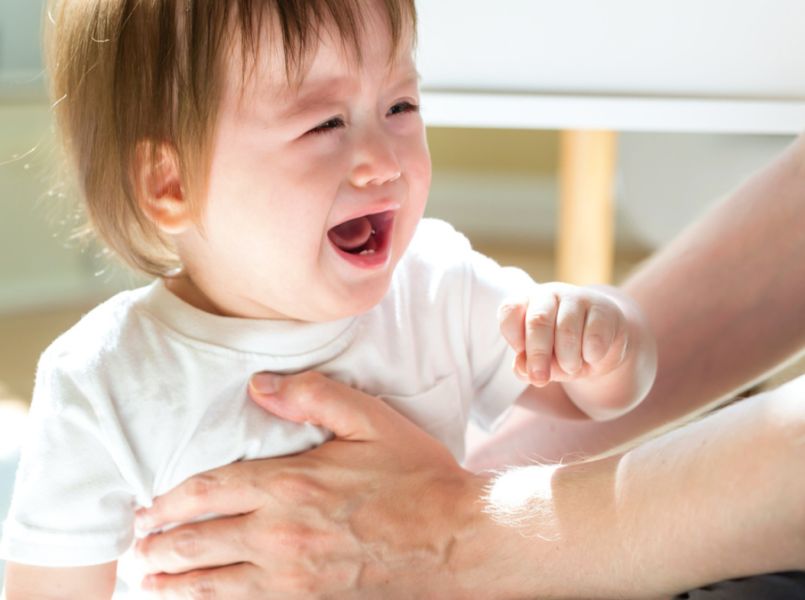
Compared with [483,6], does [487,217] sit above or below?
above

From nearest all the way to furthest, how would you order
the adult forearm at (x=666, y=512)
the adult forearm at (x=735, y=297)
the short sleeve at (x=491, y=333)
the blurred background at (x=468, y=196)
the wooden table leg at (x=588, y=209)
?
the adult forearm at (x=666, y=512)
the short sleeve at (x=491, y=333)
the adult forearm at (x=735, y=297)
the wooden table leg at (x=588, y=209)
the blurred background at (x=468, y=196)

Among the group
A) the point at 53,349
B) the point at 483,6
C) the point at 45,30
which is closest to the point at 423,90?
the point at 483,6

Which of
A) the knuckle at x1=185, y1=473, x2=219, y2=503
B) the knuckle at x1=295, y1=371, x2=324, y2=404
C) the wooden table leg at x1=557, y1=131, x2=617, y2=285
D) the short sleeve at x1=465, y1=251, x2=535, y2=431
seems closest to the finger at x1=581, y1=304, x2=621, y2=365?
the short sleeve at x1=465, y1=251, x2=535, y2=431

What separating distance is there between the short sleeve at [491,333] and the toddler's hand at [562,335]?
0.34ft

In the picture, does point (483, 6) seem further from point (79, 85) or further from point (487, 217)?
point (487, 217)

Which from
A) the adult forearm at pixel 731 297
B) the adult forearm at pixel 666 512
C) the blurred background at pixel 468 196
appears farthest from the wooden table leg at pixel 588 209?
the adult forearm at pixel 666 512

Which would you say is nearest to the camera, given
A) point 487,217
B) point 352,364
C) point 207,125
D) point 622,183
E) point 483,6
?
point 207,125

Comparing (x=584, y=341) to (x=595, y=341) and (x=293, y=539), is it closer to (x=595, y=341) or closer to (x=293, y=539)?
(x=595, y=341)

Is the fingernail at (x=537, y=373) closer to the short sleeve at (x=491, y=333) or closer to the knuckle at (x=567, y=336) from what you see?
the knuckle at (x=567, y=336)

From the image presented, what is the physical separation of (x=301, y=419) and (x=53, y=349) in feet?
0.71

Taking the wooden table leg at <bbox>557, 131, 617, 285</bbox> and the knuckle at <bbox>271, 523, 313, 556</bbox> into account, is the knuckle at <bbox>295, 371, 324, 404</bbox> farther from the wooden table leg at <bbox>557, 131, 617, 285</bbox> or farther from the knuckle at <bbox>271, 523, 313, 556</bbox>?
the wooden table leg at <bbox>557, 131, 617, 285</bbox>

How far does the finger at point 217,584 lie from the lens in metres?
1.03

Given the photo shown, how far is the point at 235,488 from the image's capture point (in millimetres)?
1015

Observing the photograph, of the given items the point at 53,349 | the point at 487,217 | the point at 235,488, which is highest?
the point at 487,217
